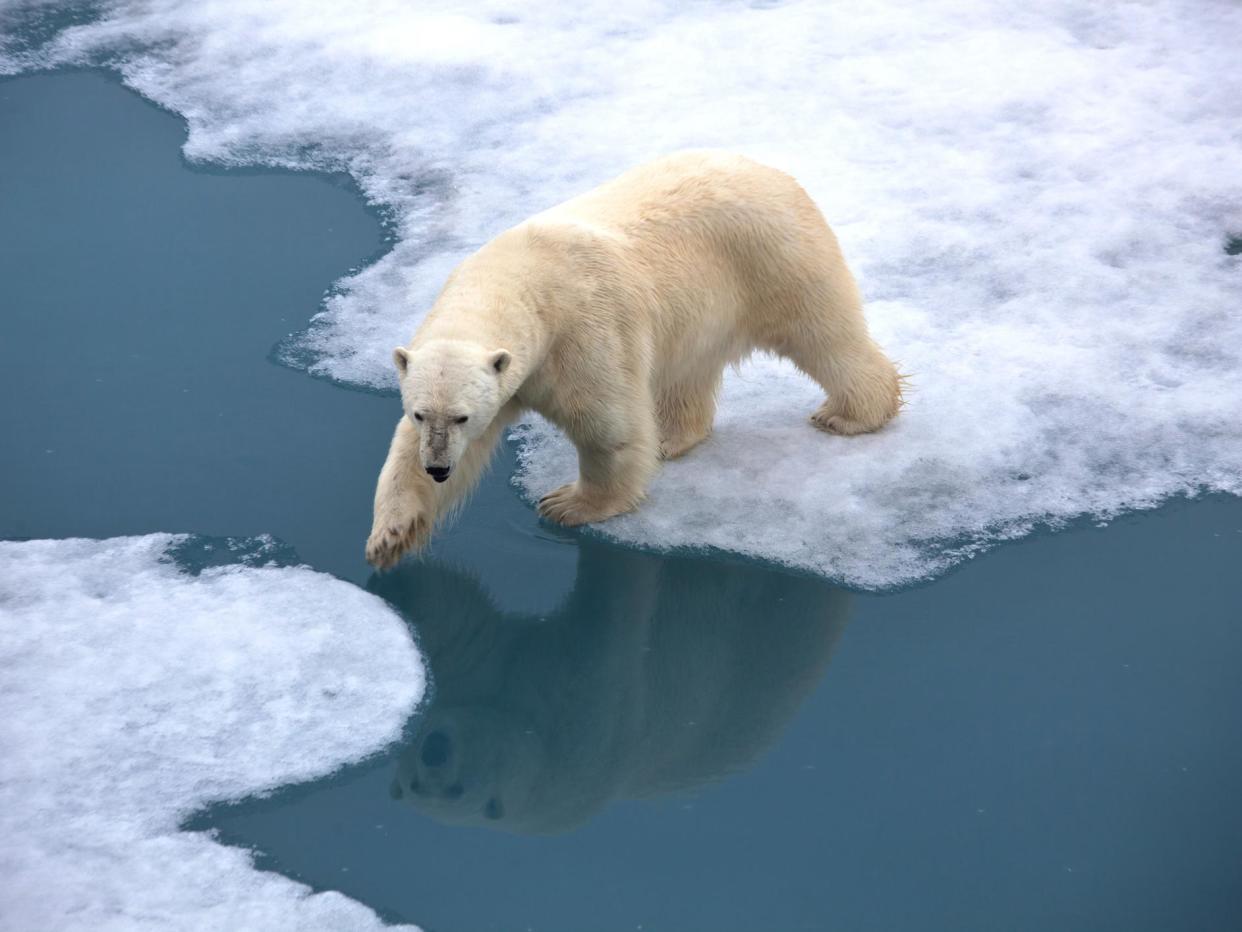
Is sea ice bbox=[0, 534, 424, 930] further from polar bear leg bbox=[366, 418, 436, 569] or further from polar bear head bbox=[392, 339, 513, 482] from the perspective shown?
polar bear head bbox=[392, 339, 513, 482]

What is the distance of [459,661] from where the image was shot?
3795mm

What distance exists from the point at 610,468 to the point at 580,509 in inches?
7.6

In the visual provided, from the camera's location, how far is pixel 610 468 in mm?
4105

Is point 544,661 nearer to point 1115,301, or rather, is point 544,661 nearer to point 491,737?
point 491,737

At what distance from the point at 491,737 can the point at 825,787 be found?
2.73 feet

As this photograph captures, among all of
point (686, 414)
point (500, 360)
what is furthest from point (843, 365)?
→ point (500, 360)

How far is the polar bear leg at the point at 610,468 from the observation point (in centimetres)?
402

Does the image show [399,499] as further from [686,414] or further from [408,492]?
[686,414]

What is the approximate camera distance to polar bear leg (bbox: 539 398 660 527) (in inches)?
158

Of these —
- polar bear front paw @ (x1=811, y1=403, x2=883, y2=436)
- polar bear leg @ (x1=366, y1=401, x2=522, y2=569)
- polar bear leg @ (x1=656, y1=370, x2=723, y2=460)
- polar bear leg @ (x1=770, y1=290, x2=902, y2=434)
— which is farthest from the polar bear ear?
polar bear front paw @ (x1=811, y1=403, x2=883, y2=436)

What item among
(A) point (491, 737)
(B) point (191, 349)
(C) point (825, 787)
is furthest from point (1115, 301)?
(B) point (191, 349)

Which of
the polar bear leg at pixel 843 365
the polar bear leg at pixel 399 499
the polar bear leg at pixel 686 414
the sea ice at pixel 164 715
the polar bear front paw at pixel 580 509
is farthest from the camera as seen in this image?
the polar bear leg at pixel 686 414

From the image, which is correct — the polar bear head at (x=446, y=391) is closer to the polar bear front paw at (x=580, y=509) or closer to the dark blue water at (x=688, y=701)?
the dark blue water at (x=688, y=701)

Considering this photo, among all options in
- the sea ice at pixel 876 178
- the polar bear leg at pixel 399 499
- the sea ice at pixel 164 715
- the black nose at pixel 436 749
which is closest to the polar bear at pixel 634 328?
the polar bear leg at pixel 399 499
